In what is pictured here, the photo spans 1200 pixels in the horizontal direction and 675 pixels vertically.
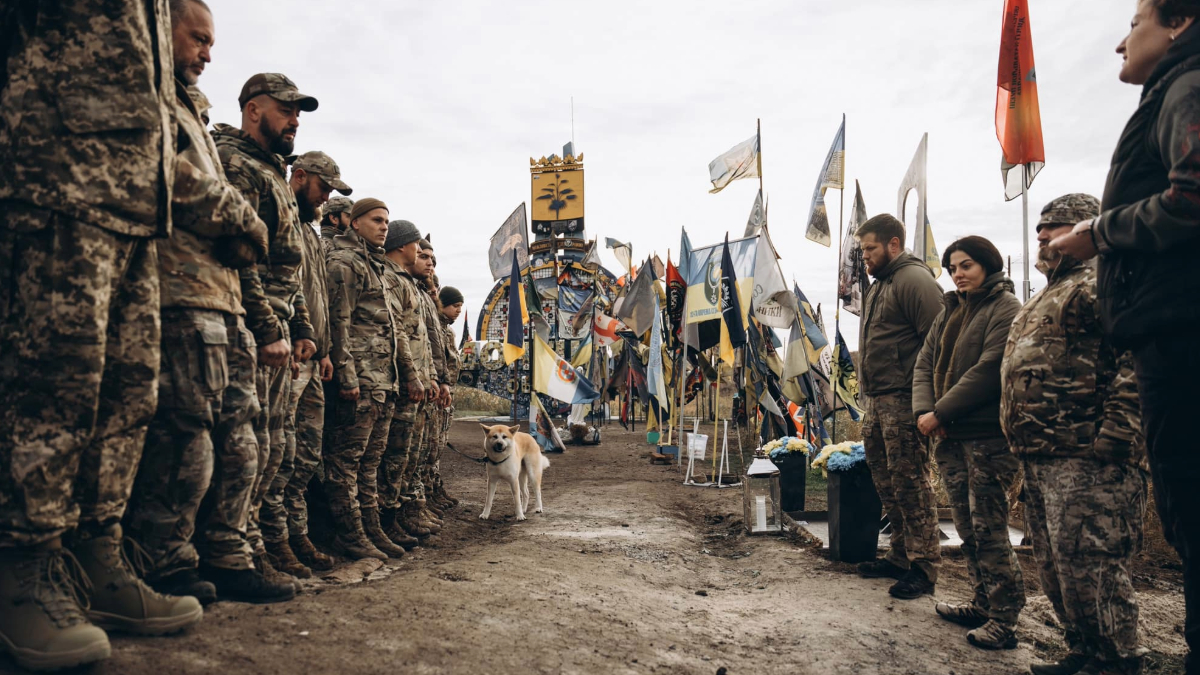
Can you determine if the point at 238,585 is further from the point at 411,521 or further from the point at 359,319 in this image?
the point at 411,521

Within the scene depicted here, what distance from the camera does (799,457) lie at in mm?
8367

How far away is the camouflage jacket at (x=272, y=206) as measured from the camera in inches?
152

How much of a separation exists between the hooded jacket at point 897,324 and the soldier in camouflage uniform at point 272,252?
Result: 142 inches

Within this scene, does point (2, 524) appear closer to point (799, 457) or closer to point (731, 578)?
point (731, 578)

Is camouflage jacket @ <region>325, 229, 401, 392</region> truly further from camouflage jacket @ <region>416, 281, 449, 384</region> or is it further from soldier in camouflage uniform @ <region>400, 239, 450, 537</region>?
camouflage jacket @ <region>416, 281, 449, 384</region>

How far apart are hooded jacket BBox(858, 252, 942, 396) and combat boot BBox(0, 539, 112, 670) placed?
4531mm

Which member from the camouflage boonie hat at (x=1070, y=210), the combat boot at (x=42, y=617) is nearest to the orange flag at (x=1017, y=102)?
the camouflage boonie hat at (x=1070, y=210)

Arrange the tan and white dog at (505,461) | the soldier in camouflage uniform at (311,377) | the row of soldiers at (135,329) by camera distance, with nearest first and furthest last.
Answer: the row of soldiers at (135,329)
the soldier in camouflage uniform at (311,377)
the tan and white dog at (505,461)

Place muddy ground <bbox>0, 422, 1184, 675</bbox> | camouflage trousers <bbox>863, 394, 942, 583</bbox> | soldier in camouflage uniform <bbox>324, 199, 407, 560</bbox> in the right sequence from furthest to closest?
soldier in camouflage uniform <bbox>324, 199, 407, 560</bbox> < camouflage trousers <bbox>863, 394, 942, 583</bbox> < muddy ground <bbox>0, 422, 1184, 675</bbox>

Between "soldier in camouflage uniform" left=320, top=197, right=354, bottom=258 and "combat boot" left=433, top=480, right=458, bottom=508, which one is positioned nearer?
"soldier in camouflage uniform" left=320, top=197, right=354, bottom=258

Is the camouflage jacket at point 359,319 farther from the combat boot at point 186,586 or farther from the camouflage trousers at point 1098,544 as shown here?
the camouflage trousers at point 1098,544

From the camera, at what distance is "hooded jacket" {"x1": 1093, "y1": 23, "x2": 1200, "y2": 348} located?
233 centimetres

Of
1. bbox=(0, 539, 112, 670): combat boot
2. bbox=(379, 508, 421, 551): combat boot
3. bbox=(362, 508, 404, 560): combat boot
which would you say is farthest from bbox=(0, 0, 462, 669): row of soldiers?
bbox=(379, 508, 421, 551): combat boot

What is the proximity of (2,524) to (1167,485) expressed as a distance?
138 inches
